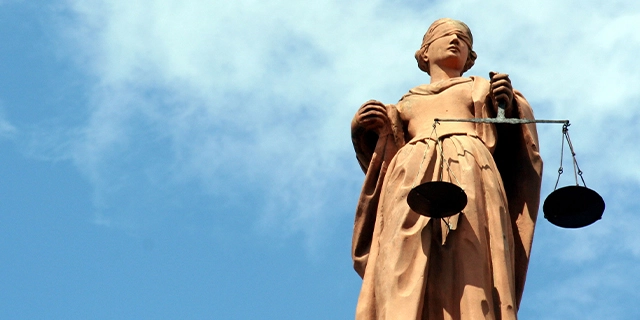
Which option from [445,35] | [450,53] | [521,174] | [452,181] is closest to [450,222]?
[452,181]

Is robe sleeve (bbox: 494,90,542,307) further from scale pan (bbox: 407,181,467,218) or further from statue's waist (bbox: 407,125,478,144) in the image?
scale pan (bbox: 407,181,467,218)

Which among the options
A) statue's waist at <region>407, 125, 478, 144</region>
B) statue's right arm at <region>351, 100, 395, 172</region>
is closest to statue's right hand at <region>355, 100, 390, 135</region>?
statue's right arm at <region>351, 100, 395, 172</region>

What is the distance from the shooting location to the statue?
12570 mm

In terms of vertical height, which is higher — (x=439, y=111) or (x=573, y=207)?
(x=439, y=111)

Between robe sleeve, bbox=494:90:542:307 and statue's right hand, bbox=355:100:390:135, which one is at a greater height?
statue's right hand, bbox=355:100:390:135

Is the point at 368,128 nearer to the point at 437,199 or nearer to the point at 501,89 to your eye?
the point at 501,89

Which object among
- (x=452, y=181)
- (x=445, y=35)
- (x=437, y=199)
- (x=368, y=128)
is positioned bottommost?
(x=437, y=199)

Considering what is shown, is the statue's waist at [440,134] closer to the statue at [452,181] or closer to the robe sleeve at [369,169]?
the statue at [452,181]

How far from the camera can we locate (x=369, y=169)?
13.9m

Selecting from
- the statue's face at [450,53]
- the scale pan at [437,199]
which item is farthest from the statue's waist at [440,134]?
the scale pan at [437,199]

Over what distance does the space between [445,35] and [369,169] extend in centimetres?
157

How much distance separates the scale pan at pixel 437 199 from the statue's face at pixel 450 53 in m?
2.29

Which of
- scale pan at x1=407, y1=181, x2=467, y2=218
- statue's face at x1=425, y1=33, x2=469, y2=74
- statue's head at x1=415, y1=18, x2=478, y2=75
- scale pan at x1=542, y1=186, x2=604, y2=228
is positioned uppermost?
statue's head at x1=415, y1=18, x2=478, y2=75

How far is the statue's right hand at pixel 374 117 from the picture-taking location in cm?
1392
